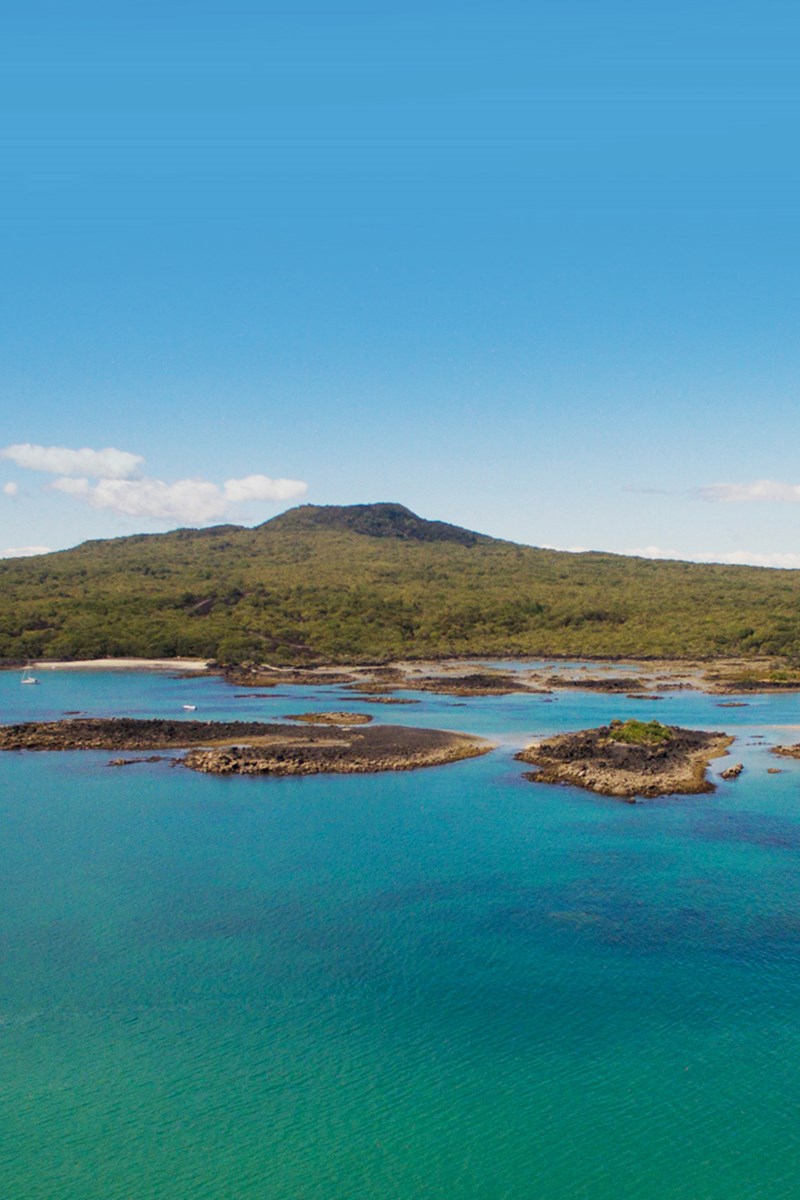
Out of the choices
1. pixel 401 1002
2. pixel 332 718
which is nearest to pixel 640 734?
pixel 332 718

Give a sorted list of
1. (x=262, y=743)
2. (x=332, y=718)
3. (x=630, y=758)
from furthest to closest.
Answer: (x=332, y=718) → (x=262, y=743) → (x=630, y=758)

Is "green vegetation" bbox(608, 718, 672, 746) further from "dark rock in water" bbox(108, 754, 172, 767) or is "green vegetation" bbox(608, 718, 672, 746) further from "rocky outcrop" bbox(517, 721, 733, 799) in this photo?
"dark rock in water" bbox(108, 754, 172, 767)

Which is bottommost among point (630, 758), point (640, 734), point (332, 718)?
point (630, 758)

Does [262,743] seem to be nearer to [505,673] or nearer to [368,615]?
[505,673]

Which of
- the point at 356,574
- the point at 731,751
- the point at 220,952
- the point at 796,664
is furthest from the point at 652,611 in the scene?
the point at 220,952

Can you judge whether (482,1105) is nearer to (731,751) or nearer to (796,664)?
(731,751)
